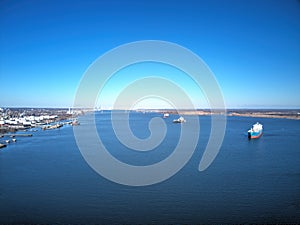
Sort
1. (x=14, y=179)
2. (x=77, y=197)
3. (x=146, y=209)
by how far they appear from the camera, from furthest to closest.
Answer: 1. (x=14, y=179)
2. (x=77, y=197)
3. (x=146, y=209)

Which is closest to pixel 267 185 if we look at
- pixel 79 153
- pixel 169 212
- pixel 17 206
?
pixel 169 212

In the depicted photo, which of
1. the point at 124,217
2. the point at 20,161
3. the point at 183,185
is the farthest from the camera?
the point at 20,161

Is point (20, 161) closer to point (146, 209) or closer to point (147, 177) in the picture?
point (147, 177)

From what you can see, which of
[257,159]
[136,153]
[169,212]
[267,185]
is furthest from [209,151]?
[169,212]

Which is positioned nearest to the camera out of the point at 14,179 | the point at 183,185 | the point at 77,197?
the point at 77,197

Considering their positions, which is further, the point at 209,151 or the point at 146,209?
the point at 209,151

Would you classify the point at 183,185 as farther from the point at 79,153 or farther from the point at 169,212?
the point at 79,153

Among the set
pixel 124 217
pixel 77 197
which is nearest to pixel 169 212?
pixel 124 217

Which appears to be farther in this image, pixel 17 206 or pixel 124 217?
pixel 17 206

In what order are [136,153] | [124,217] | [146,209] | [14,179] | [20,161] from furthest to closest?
1. [136,153]
2. [20,161]
3. [14,179]
4. [146,209]
5. [124,217]
